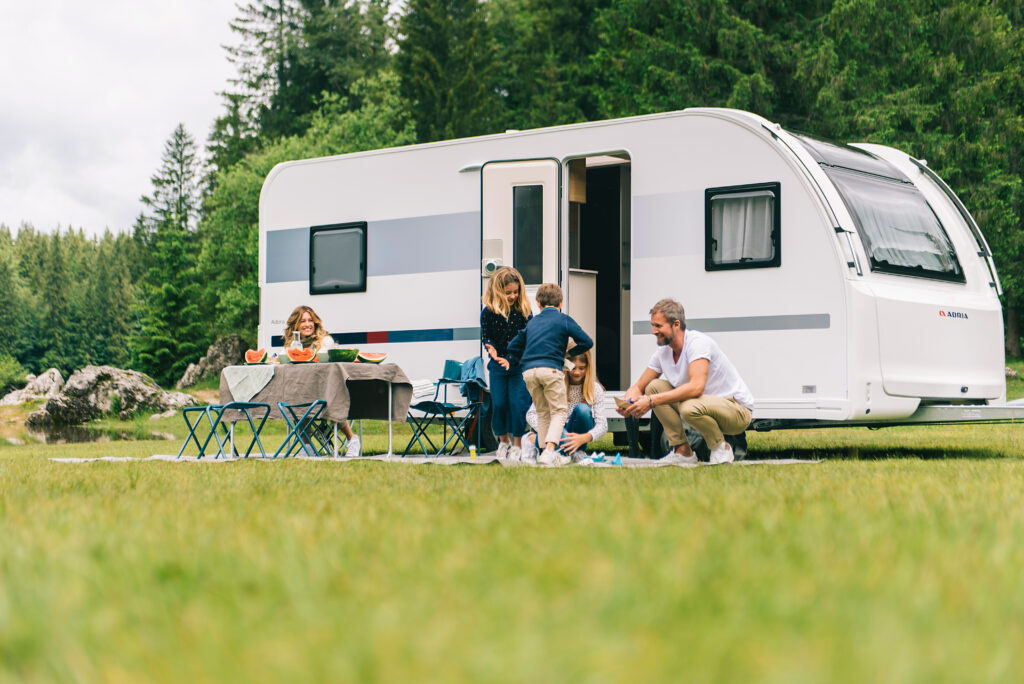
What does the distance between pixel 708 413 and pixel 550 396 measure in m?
1.09

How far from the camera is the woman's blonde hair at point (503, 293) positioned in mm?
8102

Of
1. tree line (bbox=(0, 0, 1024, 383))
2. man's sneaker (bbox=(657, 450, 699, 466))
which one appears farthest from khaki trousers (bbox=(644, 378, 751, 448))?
tree line (bbox=(0, 0, 1024, 383))

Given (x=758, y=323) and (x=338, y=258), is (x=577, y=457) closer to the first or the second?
(x=758, y=323)

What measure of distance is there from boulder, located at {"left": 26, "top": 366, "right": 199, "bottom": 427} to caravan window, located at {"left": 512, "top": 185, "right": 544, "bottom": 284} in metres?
12.7

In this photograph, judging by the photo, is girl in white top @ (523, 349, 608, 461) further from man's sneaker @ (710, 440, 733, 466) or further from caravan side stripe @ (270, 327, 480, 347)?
caravan side stripe @ (270, 327, 480, 347)

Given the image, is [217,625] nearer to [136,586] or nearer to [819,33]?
[136,586]

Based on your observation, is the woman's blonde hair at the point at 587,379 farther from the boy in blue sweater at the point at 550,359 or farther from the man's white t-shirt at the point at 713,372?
the man's white t-shirt at the point at 713,372

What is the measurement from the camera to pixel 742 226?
8.04 m

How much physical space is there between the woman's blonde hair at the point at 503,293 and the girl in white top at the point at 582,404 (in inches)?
20.6

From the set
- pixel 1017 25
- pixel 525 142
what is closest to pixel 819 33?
pixel 1017 25

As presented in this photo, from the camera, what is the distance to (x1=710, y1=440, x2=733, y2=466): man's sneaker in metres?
7.32

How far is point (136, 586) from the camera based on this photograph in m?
2.67

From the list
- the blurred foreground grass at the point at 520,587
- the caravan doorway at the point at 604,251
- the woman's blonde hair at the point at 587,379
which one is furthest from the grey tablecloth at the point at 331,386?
the blurred foreground grass at the point at 520,587

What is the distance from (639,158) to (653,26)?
18.6 metres
